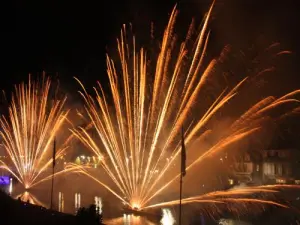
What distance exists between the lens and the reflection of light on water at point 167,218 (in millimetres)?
27145

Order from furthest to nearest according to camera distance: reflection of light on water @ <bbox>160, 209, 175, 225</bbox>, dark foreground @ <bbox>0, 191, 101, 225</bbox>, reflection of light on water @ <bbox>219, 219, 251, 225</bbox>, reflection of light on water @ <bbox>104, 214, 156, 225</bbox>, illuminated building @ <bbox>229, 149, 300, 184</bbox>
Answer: illuminated building @ <bbox>229, 149, 300, 184</bbox> < reflection of light on water @ <bbox>219, 219, 251, 225</bbox> < reflection of light on water @ <bbox>160, 209, 175, 225</bbox> < reflection of light on water @ <bbox>104, 214, 156, 225</bbox> < dark foreground @ <bbox>0, 191, 101, 225</bbox>

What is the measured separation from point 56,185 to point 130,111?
A: 22.3 meters

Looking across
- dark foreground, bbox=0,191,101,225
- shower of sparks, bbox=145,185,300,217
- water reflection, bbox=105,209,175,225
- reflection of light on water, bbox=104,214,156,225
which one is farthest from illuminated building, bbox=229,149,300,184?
dark foreground, bbox=0,191,101,225

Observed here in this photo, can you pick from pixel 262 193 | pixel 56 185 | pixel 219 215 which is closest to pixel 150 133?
pixel 219 215

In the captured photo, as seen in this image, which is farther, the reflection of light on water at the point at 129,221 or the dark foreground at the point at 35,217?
the reflection of light on water at the point at 129,221

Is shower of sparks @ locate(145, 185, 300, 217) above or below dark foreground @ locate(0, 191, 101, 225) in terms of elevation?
below

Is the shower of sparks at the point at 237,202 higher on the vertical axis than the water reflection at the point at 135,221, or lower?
higher

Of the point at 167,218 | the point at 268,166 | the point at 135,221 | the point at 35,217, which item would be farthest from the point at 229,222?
the point at 268,166

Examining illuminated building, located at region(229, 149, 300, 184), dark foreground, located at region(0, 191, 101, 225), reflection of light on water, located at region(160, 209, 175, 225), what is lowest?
reflection of light on water, located at region(160, 209, 175, 225)

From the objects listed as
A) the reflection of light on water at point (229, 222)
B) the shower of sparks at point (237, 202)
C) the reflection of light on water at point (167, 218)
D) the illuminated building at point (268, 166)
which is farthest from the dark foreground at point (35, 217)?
the illuminated building at point (268, 166)

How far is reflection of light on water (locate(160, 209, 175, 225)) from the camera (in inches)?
1069

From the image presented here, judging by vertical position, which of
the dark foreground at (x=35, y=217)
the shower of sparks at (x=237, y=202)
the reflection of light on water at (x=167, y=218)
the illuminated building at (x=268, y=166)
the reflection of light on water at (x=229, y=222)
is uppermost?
the illuminated building at (x=268, y=166)

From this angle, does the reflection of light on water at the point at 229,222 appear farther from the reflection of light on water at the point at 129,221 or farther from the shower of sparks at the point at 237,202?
the reflection of light on water at the point at 129,221

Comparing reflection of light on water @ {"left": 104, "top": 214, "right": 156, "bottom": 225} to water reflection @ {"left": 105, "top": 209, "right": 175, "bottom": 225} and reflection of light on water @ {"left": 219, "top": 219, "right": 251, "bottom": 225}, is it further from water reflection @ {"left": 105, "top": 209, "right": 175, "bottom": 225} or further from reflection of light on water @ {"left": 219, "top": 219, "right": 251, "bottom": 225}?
reflection of light on water @ {"left": 219, "top": 219, "right": 251, "bottom": 225}
